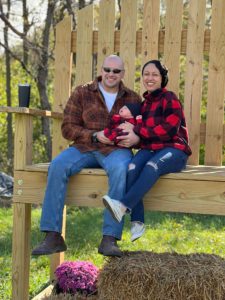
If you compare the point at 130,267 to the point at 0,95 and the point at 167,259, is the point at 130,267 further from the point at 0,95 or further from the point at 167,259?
the point at 0,95

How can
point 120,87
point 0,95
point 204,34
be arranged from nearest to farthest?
point 120,87 → point 204,34 → point 0,95

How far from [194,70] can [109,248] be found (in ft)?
5.42

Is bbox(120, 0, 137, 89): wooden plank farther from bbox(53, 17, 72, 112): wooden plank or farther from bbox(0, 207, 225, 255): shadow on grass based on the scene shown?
bbox(0, 207, 225, 255): shadow on grass

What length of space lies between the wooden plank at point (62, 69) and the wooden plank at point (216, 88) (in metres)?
1.08

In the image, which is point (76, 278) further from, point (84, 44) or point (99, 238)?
point (99, 238)

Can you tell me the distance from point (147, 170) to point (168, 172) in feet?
0.58

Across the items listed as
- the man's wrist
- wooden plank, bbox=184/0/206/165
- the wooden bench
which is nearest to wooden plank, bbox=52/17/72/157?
the wooden bench

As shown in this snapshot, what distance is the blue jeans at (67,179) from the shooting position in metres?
3.00

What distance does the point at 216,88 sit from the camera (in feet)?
13.0

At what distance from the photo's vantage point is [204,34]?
13.1 feet

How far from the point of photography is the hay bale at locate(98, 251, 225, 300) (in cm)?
282

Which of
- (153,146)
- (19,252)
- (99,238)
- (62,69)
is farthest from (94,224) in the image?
(153,146)

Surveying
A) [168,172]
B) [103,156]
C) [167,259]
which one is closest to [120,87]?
[103,156]

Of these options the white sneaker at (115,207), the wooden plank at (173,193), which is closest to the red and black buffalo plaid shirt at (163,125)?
the wooden plank at (173,193)
